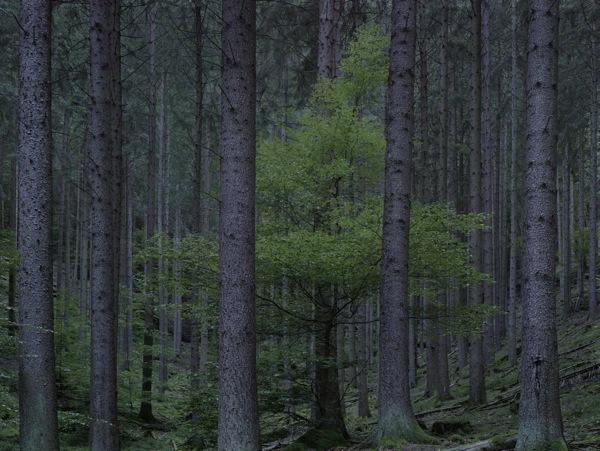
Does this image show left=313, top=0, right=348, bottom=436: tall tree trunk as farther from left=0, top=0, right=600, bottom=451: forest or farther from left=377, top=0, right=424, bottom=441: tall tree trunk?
left=377, top=0, right=424, bottom=441: tall tree trunk

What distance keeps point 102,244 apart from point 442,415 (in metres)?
8.31

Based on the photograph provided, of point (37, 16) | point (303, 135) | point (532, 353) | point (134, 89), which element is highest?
point (134, 89)

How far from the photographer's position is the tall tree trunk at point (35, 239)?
6.98m

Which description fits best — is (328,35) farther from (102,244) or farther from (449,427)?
(449,427)

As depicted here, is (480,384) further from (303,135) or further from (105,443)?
(105,443)

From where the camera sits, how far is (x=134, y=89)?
17.5 m

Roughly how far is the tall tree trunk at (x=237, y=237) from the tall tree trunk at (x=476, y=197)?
8.06m

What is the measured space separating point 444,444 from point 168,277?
220 inches

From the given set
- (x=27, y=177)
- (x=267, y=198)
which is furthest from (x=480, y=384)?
(x=27, y=177)

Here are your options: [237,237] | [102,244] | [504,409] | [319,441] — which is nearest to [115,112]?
[102,244]

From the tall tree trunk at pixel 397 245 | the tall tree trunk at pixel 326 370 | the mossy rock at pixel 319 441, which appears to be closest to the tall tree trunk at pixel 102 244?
the mossy rock at pixel 319 441

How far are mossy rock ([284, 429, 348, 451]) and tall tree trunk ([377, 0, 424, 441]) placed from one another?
2110mm

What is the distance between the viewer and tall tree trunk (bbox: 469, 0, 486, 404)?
43.8ft

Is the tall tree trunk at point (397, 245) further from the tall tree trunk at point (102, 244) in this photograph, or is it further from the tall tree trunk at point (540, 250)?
the tall tree trunk at point (102, 244)
